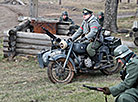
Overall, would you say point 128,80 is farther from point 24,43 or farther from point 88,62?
point 24,43

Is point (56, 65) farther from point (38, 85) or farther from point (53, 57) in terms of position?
point (38, 85)

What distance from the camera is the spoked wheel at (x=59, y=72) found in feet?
23.4

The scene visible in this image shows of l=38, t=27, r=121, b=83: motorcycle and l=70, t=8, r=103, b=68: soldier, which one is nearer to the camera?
l=38, t=27, r=121, b=83: motorcycle

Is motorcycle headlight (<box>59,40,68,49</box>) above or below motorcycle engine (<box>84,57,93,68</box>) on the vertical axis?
above

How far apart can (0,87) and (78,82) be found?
6.96 ft

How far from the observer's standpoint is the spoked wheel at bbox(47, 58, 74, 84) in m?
7.12

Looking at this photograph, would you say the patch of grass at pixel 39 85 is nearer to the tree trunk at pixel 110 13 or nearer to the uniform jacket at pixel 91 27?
the uniform jacket at pixel 91 27

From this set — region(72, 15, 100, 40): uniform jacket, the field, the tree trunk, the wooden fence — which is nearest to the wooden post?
the wooden fence

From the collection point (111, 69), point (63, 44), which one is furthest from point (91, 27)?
point (111, 69)

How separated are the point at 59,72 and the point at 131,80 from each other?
3.22m

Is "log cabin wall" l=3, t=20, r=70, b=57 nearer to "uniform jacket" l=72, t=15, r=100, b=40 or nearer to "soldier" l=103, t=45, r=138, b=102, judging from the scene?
"uniform jacket" l=72, t=15, r=100, b=40

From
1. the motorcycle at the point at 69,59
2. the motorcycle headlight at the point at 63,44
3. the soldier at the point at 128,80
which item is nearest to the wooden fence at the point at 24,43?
the motorcycle at the point at 69,59

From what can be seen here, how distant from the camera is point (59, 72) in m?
7.14

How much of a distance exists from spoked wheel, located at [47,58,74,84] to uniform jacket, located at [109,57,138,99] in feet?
9.67
